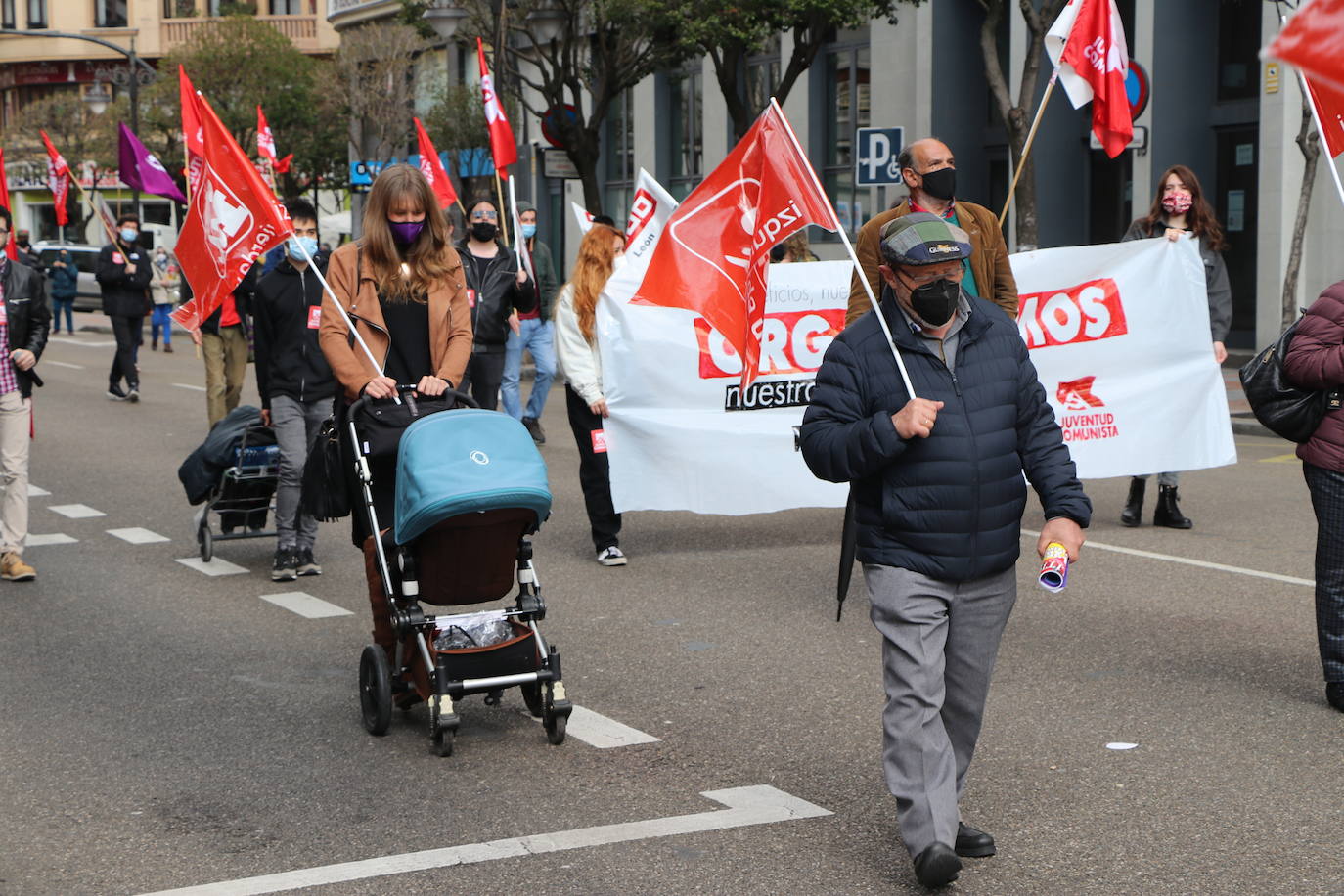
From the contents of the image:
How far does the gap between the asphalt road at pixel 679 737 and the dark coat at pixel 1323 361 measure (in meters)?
0.93

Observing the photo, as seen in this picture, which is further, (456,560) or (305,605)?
(305,605)

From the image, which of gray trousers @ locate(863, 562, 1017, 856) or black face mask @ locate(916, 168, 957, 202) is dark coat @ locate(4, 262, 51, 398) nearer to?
black face mask @ locate(916, 168, 957, 202)

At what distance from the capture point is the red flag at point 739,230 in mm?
5824

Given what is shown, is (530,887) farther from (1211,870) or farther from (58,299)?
(58,299)

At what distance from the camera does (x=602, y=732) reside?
6.04 meters

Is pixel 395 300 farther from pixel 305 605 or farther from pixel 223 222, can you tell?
pixel 305 605

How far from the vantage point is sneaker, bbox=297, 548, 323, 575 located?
9125 mm

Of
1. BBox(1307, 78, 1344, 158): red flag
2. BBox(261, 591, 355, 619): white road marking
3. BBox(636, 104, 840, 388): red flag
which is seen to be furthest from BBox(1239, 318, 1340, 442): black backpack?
BBox(261, 591, 355, 619): white road marking

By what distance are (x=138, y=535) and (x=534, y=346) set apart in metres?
5.69

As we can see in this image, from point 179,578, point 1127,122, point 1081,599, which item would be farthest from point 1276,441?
point 179,578

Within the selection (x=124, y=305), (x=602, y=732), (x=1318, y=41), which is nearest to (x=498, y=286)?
(x=602, y=732)

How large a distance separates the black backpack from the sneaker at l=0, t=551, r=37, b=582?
20.3ft

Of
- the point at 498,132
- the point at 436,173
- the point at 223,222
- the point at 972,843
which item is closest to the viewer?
the point at 972,843

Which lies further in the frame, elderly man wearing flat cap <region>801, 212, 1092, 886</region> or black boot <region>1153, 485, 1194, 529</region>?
black boot <region>1153, 485, 1194, 529</region>
